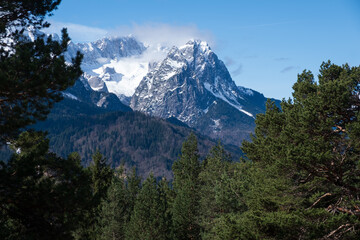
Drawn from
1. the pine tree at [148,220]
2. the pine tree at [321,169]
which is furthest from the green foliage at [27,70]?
the pine tree at [148,220]

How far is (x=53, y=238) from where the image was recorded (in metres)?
12.3

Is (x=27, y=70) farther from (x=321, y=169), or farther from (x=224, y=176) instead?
(x=224, y=176)

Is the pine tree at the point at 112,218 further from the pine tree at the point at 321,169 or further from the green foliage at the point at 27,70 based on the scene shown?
the green foliage at the point at 27,70

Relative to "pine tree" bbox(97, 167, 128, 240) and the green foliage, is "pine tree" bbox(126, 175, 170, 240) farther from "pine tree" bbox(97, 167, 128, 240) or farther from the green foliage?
the green foliage

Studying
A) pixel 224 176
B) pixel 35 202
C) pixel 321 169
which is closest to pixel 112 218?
pixel 224 176

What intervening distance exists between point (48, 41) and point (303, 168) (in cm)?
1475

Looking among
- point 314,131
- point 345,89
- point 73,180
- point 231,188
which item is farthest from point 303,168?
point 231,188

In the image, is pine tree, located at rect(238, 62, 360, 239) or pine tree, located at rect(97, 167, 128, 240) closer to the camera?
pine tree, located at rect(238, 62, 360, 239)

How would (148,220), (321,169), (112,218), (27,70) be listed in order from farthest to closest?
(112,218) < (148,220) < (321,169) < (27,70)

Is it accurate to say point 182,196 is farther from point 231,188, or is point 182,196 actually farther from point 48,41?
point 48,41

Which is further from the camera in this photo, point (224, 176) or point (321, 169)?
point (224, 176)

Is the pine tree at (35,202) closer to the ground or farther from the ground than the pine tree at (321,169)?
closer to the ground

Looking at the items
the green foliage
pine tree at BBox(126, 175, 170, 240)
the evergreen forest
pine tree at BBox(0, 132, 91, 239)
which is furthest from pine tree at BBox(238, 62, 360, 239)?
pine tree at BBox(126, 175, 170, 240)

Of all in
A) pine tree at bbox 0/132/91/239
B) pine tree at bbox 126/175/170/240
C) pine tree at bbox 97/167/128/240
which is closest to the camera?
pine tree at bbox 0/132/91/239
